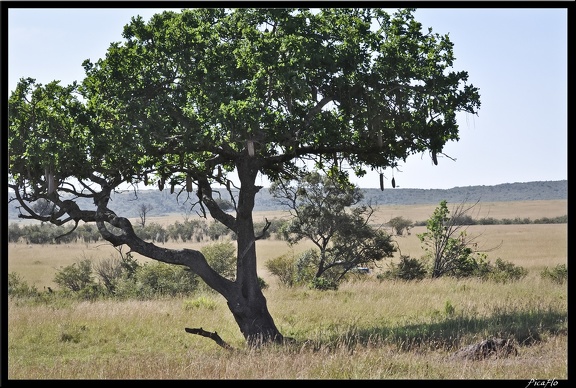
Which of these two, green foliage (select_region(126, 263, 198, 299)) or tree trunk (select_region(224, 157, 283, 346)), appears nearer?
tree trunk (select_region(224, 157, 283, 346))

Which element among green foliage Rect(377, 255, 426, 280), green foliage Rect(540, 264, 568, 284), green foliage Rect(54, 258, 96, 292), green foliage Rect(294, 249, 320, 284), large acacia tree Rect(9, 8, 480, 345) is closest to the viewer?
large acacia tree Rect(9, 8, 480, 345)

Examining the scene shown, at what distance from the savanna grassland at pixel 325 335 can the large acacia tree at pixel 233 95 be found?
8.48 ft

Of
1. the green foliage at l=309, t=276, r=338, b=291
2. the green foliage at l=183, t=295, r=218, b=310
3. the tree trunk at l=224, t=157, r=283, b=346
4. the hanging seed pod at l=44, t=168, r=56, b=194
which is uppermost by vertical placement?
the hanging seed pod at l=44, t=168, r=56, b=194

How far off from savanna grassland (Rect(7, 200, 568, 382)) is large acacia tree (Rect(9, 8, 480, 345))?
8.48 ft

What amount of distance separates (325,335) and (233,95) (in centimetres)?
628

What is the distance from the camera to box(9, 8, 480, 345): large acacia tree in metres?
14.6

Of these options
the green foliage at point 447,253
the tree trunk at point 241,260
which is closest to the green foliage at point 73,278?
the green foliage at point 447,253

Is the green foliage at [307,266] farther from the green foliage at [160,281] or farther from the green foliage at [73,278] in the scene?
the green foliage at [73,278]

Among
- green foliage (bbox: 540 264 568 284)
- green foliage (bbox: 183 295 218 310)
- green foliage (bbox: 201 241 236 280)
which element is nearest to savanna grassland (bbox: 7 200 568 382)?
green foliage (bbox: 183 295 218 310)

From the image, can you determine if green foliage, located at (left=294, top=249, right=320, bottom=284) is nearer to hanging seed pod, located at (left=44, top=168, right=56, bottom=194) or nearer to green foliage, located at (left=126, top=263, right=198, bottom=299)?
green foliage, located at (left=126, top=263, right=198, bottom=299)

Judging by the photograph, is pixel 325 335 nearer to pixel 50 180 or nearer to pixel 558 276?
pixel 50 180

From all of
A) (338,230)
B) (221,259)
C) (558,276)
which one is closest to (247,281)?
(558,276)

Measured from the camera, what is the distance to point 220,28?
15414mm
